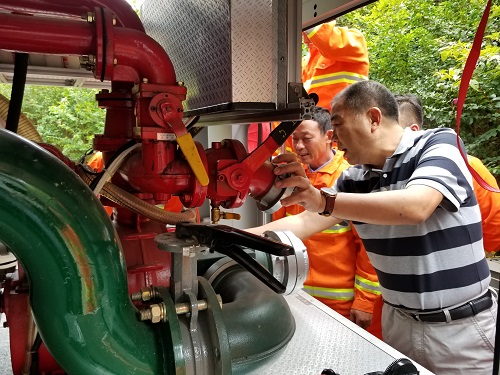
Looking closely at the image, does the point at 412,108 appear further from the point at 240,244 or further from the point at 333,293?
the point at 240,244

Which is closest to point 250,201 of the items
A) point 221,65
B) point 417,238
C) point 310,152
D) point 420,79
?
point 310,152

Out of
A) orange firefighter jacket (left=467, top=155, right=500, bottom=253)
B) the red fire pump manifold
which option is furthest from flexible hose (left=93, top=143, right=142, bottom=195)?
orange firefighter jacket (left=467, top=155, right=500, bottom=253)

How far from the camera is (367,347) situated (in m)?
1.54

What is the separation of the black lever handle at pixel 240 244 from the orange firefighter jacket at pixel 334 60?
227 centimetres

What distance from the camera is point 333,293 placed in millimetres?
2643

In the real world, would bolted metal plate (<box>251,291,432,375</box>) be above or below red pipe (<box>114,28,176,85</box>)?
below

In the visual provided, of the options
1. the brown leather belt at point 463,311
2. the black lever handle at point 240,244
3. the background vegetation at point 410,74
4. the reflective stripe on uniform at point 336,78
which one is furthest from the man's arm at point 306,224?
the background vegetation at point 410,74

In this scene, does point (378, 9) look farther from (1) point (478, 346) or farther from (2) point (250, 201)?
(1) point (478, 346)

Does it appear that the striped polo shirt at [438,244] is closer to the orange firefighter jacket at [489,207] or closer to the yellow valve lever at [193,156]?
the orange firefighter jacket at [489,207]

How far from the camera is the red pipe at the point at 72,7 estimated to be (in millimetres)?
959

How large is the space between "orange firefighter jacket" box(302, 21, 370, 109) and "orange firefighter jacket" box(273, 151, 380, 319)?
671mm

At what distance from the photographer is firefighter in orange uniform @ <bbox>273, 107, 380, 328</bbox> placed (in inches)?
→ 99.8

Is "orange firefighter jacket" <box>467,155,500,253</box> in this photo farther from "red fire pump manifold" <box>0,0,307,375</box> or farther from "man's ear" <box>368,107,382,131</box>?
"red fire pump manifold" <box>0,0,307,375</box>

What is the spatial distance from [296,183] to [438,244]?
79 centimetres
